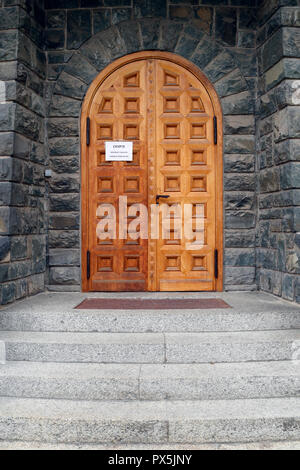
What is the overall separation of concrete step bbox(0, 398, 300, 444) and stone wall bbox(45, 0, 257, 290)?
1963 millimetres

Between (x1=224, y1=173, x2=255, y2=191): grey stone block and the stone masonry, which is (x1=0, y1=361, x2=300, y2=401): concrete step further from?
(x1=224, y1=173, x2=255, y2=191): grey stone block

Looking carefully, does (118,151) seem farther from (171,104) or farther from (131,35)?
(131,35)

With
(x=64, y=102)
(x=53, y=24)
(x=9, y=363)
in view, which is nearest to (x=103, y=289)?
(x=9, y=363)

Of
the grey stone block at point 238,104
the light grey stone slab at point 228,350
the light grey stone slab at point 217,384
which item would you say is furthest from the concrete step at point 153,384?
the grey stone block at point 238,104

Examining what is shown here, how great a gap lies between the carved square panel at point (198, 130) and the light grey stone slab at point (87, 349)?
236 centimetres

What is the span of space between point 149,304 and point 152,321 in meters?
0.44

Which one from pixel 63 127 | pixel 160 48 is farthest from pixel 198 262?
pixel 160 48

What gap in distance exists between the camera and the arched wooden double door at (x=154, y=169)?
14.0 feet

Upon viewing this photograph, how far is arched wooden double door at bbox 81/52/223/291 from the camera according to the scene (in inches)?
168

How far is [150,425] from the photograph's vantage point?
2.34m

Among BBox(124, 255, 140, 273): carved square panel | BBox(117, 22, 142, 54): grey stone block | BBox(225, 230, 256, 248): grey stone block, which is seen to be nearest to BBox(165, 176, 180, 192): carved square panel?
BBox(225, 230, 256, 248): grey stone block

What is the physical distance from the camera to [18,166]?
3734 millimetres
